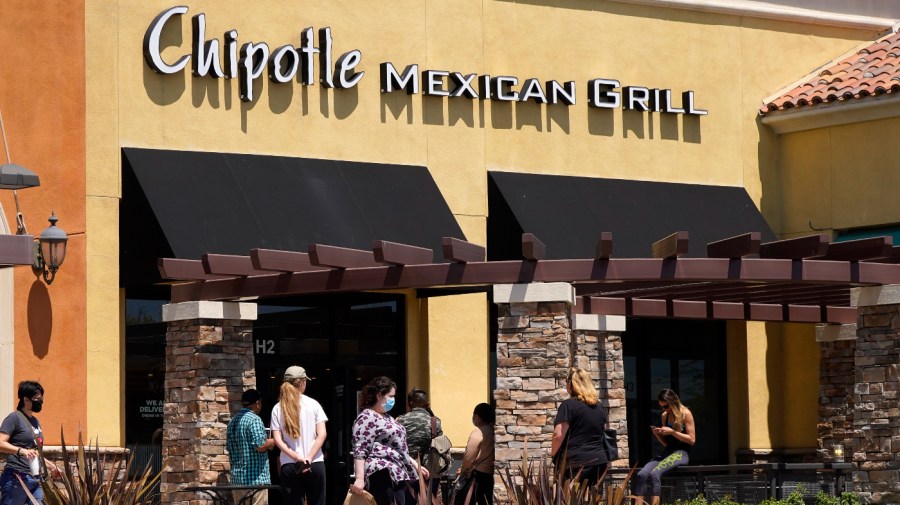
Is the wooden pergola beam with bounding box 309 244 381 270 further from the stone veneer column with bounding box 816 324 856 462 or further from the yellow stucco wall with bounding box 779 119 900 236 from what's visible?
the yellow stucco wall with bounding box 779 119 900 236

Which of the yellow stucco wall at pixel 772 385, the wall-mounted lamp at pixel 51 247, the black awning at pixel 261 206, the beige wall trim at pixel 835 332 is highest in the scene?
the black awning at pixel 261 206

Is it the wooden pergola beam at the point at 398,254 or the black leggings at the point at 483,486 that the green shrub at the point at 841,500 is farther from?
the wooden pergola beam at the point at 398,254

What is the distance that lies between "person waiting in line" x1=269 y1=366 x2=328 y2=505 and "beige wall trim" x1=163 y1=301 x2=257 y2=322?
3.26 meters

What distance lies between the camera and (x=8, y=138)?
20.2 m

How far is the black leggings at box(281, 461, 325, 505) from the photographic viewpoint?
15.3 meters

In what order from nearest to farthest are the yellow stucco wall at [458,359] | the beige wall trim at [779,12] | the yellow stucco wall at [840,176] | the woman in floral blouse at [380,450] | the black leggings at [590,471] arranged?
the woman in floral blouse at [380,450] → the black leggings at [590,471] → the yellow stucco wall at [458,359] → the yellow stucco wall at [840,176] → the beige wall trim at [779,12]

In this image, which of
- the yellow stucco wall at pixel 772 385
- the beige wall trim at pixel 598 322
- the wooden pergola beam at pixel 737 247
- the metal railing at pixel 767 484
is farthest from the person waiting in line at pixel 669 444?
the yellow stucco wall at pixel 772 385

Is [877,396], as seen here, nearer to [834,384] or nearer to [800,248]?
[800,248]

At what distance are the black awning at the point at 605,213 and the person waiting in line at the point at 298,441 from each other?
782cm

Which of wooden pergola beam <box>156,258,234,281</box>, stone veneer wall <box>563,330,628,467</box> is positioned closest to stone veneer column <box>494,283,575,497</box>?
wooden pergola beam <box>156,258,234,281</box>

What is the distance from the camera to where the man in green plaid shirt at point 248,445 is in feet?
55.2

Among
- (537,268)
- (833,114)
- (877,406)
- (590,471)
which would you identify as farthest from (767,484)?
(833,114)

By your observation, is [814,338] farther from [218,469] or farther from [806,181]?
[218,469]

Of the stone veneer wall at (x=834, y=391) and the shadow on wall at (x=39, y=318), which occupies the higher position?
the shadow on wall at (x=39, y=318)
